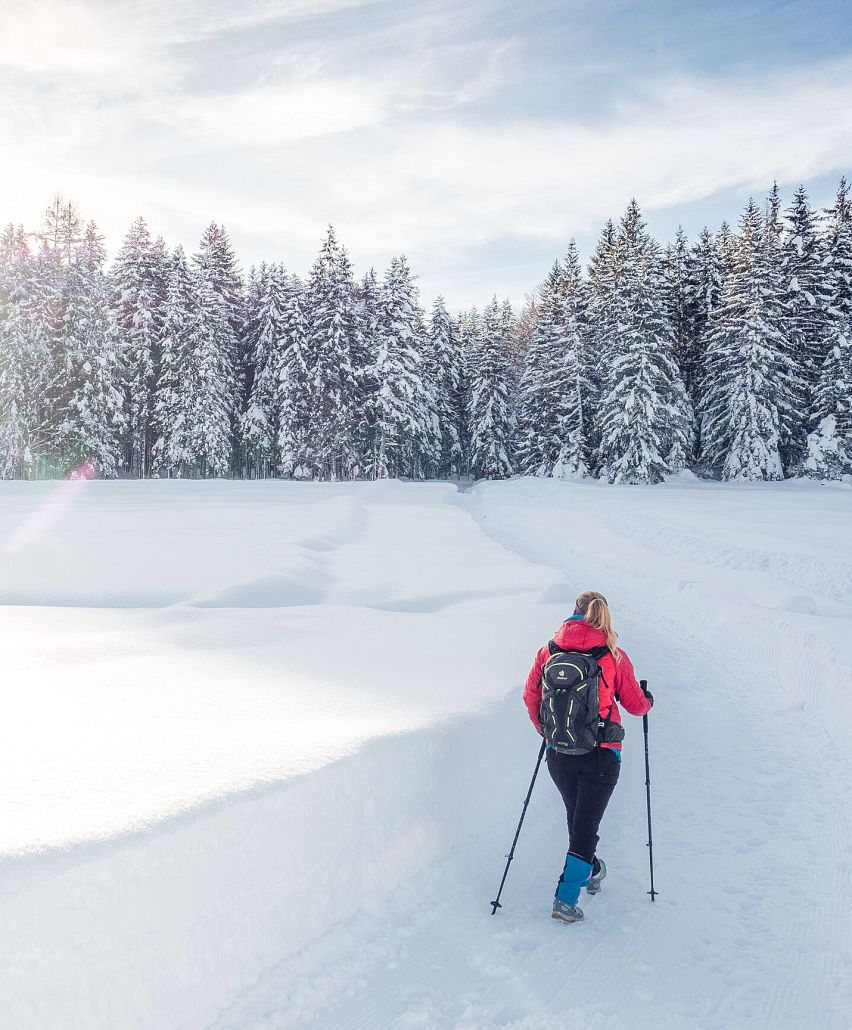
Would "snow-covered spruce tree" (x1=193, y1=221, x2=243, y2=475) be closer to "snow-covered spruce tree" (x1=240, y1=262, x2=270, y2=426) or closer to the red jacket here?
"snow-covered spruce tree" (x1=240, y1=262, x2=270, y2=426)

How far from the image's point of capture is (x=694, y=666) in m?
9.55

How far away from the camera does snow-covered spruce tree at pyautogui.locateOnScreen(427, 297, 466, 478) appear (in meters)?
57.0

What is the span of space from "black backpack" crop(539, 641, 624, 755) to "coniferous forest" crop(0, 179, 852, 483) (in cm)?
3789

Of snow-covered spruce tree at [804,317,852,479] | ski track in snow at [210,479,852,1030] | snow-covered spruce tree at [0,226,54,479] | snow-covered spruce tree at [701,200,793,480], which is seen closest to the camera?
ski track in snow at [210,479,852,1030]

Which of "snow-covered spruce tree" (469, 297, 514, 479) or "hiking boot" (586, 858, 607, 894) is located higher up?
"snow-covered spruce tree" (469, 297, 514, 479)

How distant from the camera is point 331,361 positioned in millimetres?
44875

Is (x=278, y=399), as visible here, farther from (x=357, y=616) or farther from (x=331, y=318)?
(x=357, y=616)

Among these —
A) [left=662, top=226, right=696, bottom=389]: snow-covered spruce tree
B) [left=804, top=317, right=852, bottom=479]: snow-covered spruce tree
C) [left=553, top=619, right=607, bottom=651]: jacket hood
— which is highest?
[left=662, top=226, right=696, bottom=389]: snow-covered spruce tree

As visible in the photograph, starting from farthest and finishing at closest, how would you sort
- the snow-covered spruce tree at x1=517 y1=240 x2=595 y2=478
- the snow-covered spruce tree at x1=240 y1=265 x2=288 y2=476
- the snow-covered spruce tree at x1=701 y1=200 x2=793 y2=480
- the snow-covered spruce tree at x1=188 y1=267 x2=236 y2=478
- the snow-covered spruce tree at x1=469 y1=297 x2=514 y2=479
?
the snow-covered spruce tree at x1=469 y1=297 x2=514 y2=479 → the snow-covered spruce tree at x1=240 y1=265 x2=288 y2=476 → the snow-covered spruce tree at x1=517 y1=240 x2=595 y2=478 → the snow-covered spruce tree at x1=188 y1=267 x2=236 y2=478 → the snow-covered spruce tree at x1=701 y1=200 x2=793 y2=480

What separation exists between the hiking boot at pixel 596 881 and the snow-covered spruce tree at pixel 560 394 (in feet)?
135

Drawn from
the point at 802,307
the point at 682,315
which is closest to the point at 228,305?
the point at 682,315

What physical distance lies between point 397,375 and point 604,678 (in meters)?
42.0

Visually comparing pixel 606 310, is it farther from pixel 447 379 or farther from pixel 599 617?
pixel 599 617

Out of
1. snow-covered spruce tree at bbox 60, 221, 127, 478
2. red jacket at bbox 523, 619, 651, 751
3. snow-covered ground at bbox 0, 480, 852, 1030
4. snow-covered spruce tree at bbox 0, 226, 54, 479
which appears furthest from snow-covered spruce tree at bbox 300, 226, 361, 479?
red jacket at bbox 523, 619, 651, 751
